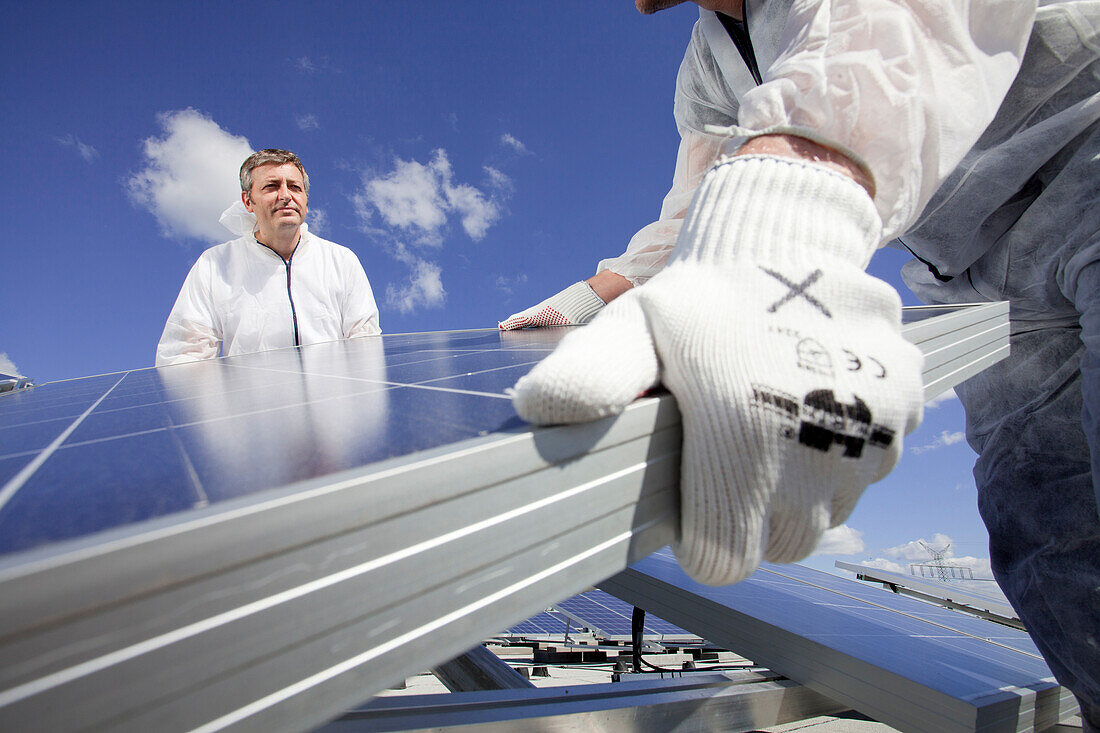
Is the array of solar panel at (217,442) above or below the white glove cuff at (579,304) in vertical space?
below

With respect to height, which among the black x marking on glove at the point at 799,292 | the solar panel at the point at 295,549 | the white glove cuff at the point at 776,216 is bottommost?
the solar panel at the point at 295,549

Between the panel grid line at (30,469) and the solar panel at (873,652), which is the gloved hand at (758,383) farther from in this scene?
the solar panel at (873,652)

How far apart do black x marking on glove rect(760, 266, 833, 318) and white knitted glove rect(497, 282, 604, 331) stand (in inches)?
48.2

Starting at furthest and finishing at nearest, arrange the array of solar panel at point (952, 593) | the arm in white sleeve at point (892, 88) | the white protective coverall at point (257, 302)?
the white protective coverall at point (257, 302), the array of solar panel at point (952, 593), the arm in white sleeve at point (892, 88)

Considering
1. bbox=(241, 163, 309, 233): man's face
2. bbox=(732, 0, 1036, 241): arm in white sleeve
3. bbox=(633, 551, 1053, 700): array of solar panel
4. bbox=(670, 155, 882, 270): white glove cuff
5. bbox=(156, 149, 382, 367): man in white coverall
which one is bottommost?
bbox=(633, 551, 1053, 700): array of solar panel

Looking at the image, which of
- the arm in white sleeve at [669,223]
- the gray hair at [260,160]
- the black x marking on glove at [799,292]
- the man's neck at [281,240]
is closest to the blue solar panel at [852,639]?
the black x marking on glove at [799,292]

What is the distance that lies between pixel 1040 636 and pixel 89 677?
2418 millimetres

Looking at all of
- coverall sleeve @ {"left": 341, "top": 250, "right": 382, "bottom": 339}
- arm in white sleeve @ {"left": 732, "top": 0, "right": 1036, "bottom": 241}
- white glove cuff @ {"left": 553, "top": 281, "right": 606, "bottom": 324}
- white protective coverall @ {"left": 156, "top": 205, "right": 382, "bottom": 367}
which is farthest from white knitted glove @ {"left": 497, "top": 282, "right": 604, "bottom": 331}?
coverall sleeve @ {"left": 341, "top": 250, "right": 382, "bottom": 339}

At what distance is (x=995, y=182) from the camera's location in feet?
4.79

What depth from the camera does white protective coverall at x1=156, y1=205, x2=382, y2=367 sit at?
13.1 feet

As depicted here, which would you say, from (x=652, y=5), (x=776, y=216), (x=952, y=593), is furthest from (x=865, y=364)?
(x=952, y=593)

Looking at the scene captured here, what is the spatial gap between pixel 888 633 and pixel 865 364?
58.0 inches

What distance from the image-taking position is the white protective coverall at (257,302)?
Answer: 4008 millimetres

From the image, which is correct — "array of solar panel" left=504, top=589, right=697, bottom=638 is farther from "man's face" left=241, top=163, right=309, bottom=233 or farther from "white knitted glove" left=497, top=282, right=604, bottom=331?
"man's face" left=241, top=163, right=309, bottom=233
